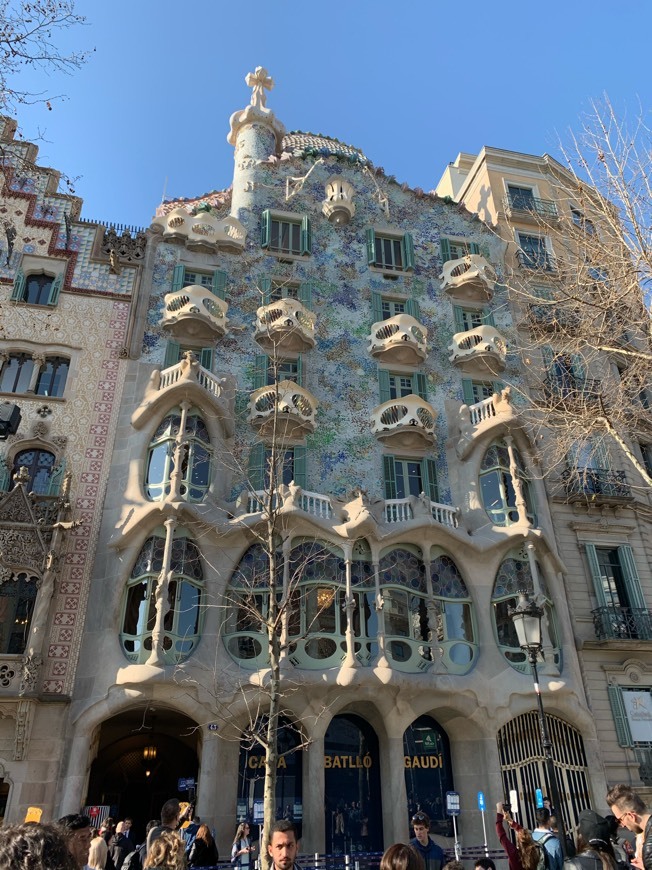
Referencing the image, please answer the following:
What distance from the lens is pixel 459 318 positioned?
2467cm

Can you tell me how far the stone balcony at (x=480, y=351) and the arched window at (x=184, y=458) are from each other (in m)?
9.14

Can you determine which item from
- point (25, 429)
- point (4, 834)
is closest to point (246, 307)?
point (25, 429)

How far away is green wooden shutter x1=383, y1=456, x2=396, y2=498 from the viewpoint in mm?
20344

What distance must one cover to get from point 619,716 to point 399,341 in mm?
12394

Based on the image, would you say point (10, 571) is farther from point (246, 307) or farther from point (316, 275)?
point (316, 275)

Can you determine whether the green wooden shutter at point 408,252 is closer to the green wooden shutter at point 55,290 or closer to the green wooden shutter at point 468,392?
the green wooden shutter at point 468,392

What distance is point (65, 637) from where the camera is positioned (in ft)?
53.9

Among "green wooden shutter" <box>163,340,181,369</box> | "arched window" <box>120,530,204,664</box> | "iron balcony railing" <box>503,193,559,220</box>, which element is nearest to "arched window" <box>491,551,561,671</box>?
"arched window" <box>120,530,204,664</box>

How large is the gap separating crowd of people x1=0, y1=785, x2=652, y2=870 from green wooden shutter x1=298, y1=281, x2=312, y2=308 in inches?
645

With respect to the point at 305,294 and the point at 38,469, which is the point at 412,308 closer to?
the point at 305,294

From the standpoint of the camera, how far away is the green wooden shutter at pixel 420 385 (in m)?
22.5

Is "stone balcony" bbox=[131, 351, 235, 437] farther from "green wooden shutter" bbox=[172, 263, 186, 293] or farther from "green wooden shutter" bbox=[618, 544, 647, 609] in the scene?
"green wooden shutter" bbox=[618, 544, 647, 609]

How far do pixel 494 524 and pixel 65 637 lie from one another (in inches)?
449

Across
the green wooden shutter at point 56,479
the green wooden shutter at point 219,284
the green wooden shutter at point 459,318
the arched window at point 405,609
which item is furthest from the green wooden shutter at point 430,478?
the green wooden shutter at point 56,479
